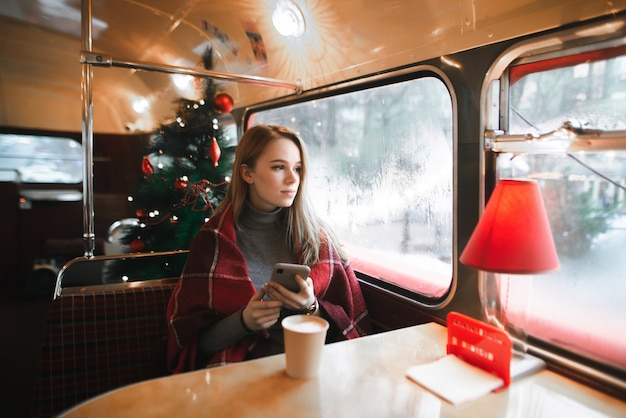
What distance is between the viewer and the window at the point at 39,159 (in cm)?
296

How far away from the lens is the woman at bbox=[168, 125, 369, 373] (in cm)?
161

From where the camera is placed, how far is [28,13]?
2889mm

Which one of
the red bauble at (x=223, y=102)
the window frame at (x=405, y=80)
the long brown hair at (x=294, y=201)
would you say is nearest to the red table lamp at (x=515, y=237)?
the window frame at (x=405, y=80)

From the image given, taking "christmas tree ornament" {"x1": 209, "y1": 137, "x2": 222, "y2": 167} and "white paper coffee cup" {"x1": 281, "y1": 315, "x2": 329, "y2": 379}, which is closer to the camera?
"white paper coffee cup" {"x1": 281, "y1": 315, "x2": 329, "y2": 379}

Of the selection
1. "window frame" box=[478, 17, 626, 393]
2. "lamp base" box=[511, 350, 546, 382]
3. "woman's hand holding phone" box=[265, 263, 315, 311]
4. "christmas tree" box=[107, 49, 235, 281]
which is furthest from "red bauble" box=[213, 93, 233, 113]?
"lamp base" box=[511, 350, 546, 382]

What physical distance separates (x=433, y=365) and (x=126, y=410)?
774 millimetres

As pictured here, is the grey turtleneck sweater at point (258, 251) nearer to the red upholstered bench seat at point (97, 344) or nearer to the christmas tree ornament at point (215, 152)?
the red upholstered bench seat at point (97, 344)

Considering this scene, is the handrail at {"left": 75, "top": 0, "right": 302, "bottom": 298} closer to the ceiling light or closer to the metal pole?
the metal pole

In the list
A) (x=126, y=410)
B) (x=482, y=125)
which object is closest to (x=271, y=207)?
(x=482, y=125)

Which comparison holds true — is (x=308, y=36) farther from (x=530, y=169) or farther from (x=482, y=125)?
(x=530, y=169)

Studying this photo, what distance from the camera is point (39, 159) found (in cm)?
305

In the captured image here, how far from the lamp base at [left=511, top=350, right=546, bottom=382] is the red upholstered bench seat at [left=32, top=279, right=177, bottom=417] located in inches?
49.7

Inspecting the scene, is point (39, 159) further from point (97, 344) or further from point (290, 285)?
point (290, 285)

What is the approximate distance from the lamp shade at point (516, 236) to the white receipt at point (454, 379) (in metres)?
0.28
